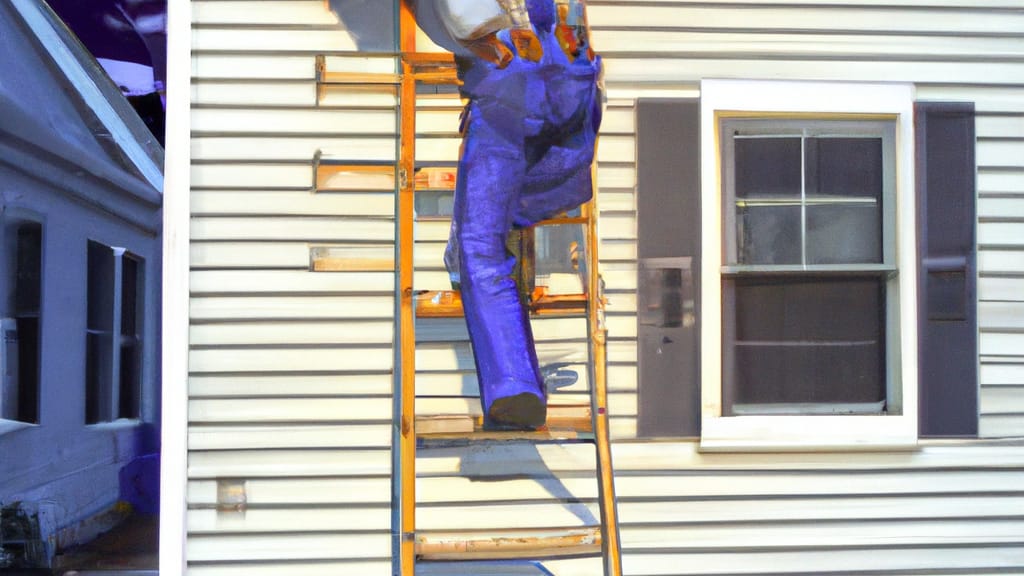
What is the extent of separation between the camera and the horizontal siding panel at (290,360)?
3252mm

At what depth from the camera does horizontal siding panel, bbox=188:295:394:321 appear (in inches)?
128

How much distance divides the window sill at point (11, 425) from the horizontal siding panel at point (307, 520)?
2.39 ft

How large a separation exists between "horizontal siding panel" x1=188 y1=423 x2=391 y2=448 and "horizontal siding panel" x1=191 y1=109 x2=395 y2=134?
111 centimetres

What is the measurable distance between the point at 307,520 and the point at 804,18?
269 cm

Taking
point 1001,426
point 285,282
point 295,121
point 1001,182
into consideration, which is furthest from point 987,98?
point 285,282

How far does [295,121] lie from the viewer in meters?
3.28

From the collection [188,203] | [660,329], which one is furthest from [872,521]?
[188,203]

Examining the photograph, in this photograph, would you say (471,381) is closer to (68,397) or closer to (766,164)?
(766,164)

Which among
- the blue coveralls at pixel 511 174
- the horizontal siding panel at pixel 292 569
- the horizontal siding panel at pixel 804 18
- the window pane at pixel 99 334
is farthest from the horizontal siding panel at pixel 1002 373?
the window pane at pixel 99 334

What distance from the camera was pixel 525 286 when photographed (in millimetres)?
3299

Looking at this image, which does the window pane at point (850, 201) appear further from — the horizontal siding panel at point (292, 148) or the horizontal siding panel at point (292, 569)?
the horizontal siding panel at point (292, 569)

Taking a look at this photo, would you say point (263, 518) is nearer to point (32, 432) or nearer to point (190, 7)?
point (32, 432)

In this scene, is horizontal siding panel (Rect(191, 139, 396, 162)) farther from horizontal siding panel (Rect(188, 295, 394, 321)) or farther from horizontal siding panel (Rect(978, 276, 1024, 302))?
horizontal siding panel (Rect(978, 276, 1024, 302))

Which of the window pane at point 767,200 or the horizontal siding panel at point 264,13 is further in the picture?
the window pane at point 767,200
